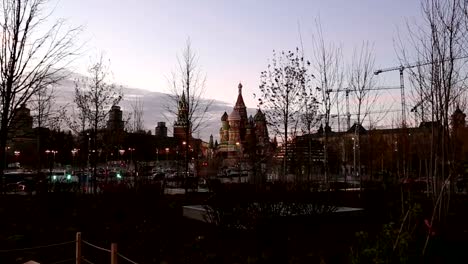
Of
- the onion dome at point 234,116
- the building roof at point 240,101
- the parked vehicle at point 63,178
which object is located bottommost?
the parked vehicle at point 63,178

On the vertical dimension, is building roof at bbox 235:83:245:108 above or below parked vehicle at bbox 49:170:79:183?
above

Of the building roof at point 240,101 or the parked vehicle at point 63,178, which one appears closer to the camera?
the parked vehicle at point 63,178

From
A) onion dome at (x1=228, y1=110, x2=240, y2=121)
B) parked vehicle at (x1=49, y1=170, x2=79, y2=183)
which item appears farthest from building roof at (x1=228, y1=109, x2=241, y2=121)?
parked vehicle at (x1=49, y1=170, x2=79, y2=183)

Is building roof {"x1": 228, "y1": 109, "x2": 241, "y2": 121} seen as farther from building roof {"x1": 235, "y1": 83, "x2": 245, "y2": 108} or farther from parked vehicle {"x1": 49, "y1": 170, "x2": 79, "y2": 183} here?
parked vehicle {"x1": 49, "y1": 170, "x2": 79, "y2": 183}

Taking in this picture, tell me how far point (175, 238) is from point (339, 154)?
58.4m

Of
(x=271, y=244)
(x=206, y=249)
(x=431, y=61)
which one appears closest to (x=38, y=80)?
(x=206, y=249)

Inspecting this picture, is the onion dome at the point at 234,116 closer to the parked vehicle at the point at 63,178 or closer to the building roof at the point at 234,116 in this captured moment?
the building roof at the point at 234,116

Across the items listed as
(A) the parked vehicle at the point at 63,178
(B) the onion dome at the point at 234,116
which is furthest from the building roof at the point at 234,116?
(A) the parked vehicle at the point at 63,178

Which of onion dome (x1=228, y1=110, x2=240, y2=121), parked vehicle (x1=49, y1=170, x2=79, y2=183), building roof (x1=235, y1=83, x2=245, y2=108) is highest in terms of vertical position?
building roof (x1=235, y1=83, x2=245, y2=108)

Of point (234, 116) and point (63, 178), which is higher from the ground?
point (234, 116)

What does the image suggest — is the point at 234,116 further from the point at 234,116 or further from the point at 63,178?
the point at 63,178

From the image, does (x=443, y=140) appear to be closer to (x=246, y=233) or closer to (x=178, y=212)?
(x=246, y=233)

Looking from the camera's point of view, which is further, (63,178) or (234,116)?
(234,116)

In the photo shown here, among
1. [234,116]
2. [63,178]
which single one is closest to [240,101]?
[234,116]
